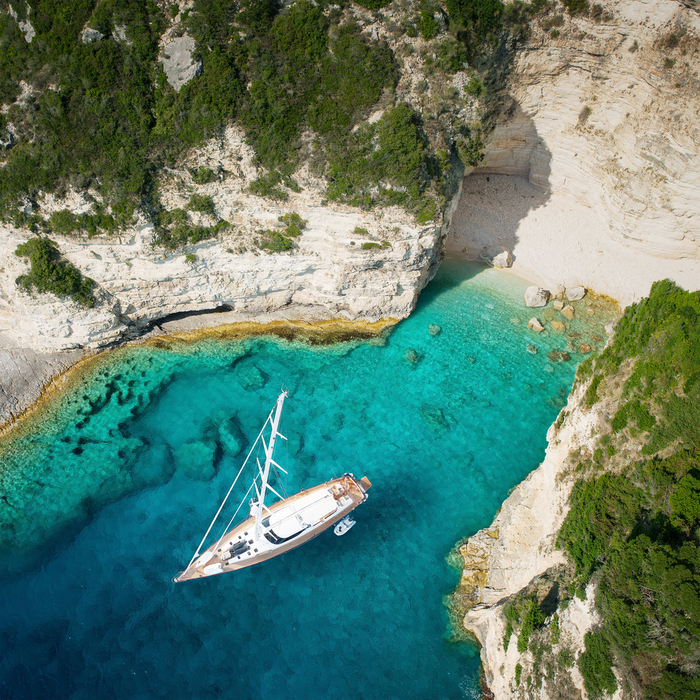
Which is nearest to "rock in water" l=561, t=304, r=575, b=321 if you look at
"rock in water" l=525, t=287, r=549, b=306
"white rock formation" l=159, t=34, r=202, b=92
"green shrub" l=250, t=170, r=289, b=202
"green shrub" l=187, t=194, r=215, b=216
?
"rock in water" l=525, t=287, r=549, b=306

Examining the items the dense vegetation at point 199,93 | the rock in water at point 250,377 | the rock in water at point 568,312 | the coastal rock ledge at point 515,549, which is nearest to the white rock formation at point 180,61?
the dense vegetation at point 199,93

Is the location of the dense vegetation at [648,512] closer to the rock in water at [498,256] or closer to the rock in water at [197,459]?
the rock in water at [498,256]

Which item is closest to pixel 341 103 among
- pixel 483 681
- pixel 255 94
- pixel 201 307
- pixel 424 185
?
pixel 255 94

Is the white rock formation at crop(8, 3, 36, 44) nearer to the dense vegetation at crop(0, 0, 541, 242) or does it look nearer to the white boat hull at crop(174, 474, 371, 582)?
the dense vegetation at crop(0, 0, 541, 242)

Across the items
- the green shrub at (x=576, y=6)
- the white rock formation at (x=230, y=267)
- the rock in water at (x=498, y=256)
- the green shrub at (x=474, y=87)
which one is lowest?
the rock in water at (x=498, y=256)

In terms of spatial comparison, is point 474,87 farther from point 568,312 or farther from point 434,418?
point 434,418

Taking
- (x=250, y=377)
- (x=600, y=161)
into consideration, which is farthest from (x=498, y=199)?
(x=250, y=377)
